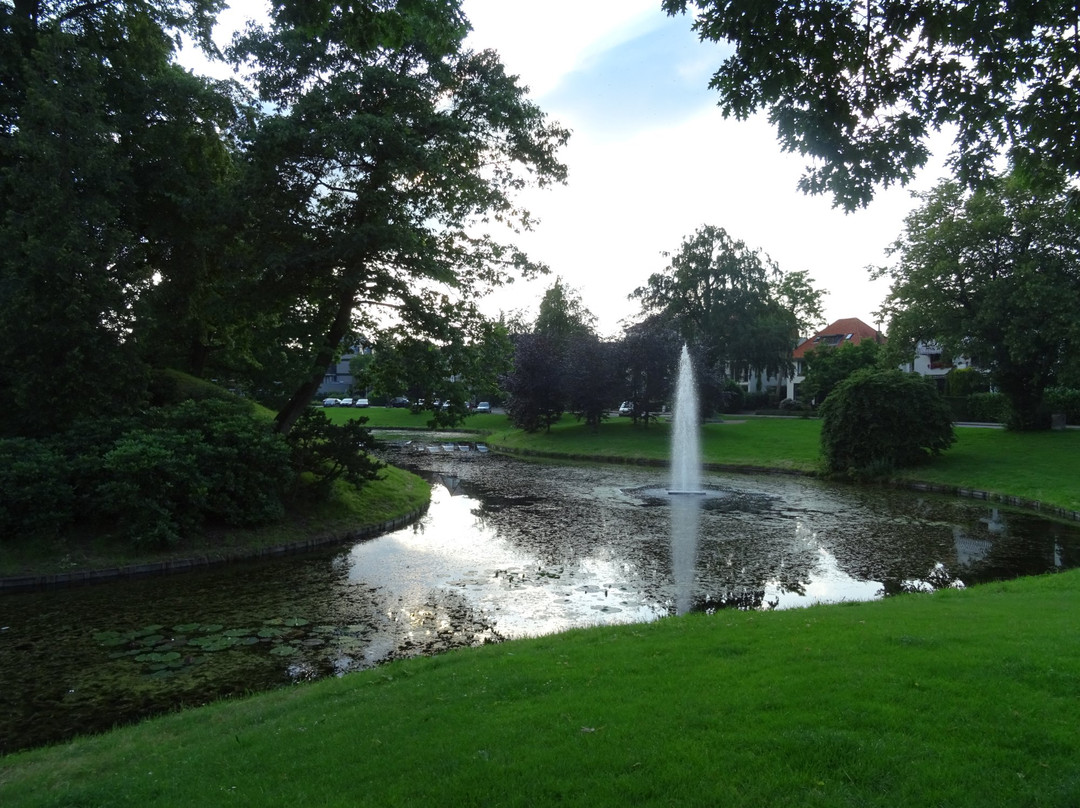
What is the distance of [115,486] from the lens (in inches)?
537

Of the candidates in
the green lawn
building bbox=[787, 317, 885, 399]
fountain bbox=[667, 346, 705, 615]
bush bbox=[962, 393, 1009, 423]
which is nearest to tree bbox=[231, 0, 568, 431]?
fountain bbox=[667, 346, 705, 615]

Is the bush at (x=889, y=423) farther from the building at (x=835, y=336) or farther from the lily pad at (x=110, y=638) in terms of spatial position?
the building at (x=835, y=336)

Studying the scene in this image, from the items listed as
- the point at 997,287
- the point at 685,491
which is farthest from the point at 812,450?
the point at 685,491

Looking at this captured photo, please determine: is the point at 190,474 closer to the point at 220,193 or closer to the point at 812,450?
the point at 220,193

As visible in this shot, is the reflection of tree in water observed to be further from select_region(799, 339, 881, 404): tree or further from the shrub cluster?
select_region(799, 339, 881, 404): tree

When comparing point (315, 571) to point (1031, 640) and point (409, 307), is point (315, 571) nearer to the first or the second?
point (409, 307)

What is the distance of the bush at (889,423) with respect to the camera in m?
28.8

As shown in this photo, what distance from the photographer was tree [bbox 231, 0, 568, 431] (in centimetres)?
1628

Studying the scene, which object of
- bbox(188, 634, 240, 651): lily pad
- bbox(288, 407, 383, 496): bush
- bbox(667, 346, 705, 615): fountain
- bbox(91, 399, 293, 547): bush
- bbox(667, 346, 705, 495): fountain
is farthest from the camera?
bbox(667, 346, 705, 495): fountain

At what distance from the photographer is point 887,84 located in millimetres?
7039

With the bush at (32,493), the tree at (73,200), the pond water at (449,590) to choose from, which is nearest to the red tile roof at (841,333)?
the pond water at (449,590)

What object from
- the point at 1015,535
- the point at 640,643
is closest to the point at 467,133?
the point at 640,643

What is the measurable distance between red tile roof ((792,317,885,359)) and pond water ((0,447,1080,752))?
203 feet

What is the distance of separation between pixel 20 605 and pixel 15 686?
409 cm
